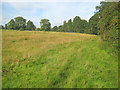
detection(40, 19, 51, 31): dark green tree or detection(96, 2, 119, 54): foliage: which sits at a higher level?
detection(40, 19, 51, 31): dark green tree

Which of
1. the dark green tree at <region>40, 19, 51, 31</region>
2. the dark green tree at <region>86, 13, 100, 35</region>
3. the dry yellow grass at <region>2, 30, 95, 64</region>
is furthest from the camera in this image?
the dark green tree at <region>40, 19, 51, 31</region>

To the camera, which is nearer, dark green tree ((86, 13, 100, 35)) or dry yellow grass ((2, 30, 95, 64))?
dry yellow grass ((2, 30, 95, 64))

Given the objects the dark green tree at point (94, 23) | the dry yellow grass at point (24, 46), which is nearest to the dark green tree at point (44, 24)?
the dark green tree at point (94, 23)

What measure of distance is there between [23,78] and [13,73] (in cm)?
92

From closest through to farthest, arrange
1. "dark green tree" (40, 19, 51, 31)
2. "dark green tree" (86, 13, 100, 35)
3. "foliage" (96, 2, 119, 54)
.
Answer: "foliage" (96, 2, 119, 54), "dark green tree" (86, 13, 100, 35), "dark green tree" (40, 19, 51, 31)

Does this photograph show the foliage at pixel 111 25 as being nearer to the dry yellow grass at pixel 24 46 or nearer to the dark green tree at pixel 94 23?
the dry yellow grass at pixel 24 46

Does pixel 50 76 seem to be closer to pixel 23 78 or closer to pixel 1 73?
pixel 23 78

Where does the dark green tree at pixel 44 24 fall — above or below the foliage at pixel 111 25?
above

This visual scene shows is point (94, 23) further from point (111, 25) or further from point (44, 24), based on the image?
point (44, 24)

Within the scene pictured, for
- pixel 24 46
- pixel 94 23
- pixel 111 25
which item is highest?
pixel 94 23

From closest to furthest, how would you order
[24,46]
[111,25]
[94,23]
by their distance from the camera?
1. [111,25]
2. [24,46]
3. [94,23]

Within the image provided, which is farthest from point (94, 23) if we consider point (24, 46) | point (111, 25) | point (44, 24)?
point (44, 24)

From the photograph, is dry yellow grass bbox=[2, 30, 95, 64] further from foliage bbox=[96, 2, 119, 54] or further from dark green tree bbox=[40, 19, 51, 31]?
dark green tree bbox=[40, 19, 51, 31]

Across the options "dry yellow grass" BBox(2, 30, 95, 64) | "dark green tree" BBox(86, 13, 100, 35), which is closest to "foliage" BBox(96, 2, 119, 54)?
"dry yellow grass" BBox(2, 30, 95, 64)
